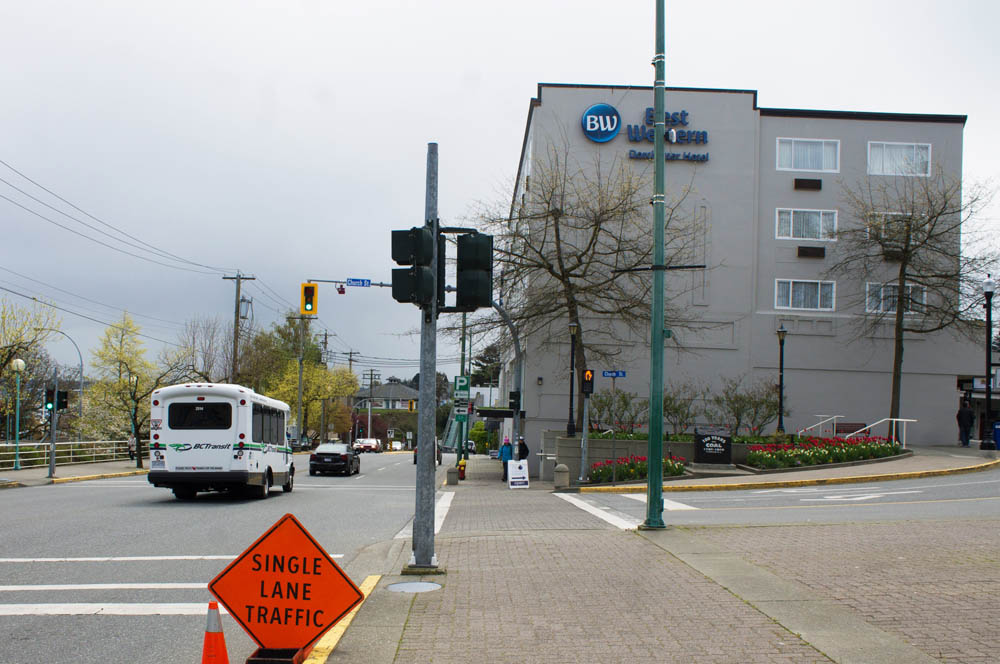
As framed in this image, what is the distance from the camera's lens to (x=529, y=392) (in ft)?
125

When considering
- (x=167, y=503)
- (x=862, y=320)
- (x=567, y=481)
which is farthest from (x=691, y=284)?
(x=167, y=503)

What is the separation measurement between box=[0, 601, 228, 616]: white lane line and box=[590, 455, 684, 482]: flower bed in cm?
1768

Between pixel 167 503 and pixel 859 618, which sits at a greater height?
pixel 859 618

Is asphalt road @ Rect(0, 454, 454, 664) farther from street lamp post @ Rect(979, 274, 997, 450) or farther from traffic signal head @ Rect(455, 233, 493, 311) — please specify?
street lamp post @ Rect(979, 274, 997, 450)

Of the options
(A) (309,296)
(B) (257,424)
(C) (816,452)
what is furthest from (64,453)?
(C) (816,452)

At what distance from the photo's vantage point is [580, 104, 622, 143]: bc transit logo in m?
37.6

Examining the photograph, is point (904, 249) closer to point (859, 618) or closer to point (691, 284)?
point (691, 284)

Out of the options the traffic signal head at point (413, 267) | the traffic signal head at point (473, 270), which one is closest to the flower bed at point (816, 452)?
the traffic signal head at point (473, 270)

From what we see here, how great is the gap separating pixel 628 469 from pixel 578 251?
10668 mm

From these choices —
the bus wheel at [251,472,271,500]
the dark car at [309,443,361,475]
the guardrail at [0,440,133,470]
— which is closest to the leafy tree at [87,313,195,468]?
the guardrail at [0,440,133,470]

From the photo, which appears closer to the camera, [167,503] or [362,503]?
[167,503]

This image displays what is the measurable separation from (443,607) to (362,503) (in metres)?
13.6

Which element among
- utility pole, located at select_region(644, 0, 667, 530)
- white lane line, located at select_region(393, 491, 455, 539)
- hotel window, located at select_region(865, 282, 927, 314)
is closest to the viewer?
utility pole, located at select_region(644, 0, 667, 530)

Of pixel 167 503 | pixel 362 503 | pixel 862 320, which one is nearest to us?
pixel 167 503
